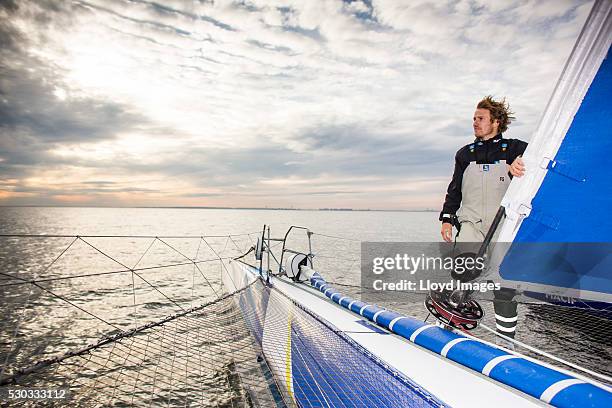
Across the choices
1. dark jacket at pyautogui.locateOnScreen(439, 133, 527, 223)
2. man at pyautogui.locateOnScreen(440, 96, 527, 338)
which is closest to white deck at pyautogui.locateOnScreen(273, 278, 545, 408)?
man at pyautogui.locateOnScreen(440, 96, 527, 338)

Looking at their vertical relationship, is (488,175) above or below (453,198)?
above

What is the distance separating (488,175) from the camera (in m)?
2.89

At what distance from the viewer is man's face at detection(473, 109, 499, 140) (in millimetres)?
2877

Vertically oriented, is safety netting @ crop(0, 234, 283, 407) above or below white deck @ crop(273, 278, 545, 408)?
below

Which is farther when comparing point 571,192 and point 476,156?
point 476,156

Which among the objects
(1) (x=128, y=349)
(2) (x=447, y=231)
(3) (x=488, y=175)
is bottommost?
(1) (x=128, y=349)

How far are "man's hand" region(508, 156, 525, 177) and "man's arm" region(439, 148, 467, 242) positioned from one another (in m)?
0.46

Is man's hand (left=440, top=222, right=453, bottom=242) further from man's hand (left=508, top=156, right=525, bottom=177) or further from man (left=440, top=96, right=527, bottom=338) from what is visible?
man's hand (left=508, top=156, right=525, bottom=177)

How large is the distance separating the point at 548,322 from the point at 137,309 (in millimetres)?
12159

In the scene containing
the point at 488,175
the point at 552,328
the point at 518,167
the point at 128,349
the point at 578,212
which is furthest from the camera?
the point at 552,328

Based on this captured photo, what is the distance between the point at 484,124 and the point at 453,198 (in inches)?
28.8

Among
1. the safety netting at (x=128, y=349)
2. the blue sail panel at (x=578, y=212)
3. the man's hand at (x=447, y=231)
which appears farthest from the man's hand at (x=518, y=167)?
the safety netting at (x=128, y=349)

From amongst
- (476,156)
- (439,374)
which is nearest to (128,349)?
(439,374)

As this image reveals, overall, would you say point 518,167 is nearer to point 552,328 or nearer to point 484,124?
point 484,124
